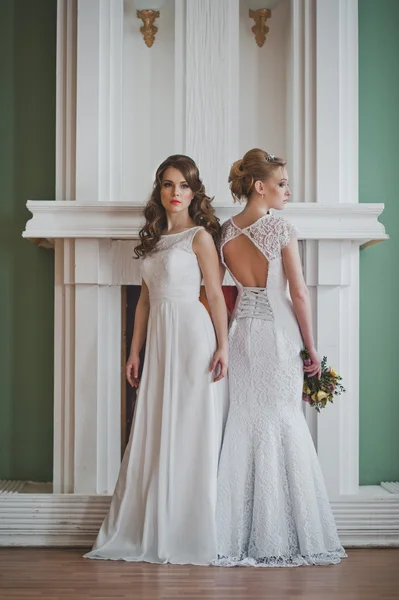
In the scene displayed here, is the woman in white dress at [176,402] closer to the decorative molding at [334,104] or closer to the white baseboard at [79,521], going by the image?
the white baseboard at [79,521]

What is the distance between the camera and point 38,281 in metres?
4.53

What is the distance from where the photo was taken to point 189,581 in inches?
129

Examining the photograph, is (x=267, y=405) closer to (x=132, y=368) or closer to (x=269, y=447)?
(x=269, y=447)

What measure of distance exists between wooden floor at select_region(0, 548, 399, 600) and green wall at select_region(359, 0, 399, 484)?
97 cm

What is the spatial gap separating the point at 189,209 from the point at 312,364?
975mm

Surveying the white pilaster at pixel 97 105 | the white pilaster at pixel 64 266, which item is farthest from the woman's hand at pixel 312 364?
the white pilaster at pixel 97 105

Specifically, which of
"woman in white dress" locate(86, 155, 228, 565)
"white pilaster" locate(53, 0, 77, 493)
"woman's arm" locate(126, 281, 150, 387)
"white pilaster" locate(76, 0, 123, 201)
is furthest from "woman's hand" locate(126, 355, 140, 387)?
"white pilaster" locate(76, 0, 123, 201)

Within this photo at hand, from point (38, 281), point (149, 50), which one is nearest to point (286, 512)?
point (38, 281)

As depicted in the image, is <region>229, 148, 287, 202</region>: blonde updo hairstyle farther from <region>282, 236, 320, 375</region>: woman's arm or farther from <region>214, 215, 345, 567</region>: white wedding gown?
<region>282, 236, 320, 375</region>: woman's arm

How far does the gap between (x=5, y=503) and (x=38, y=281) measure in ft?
4.13

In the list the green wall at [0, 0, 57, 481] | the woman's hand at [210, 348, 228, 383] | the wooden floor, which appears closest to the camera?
the wooden floor

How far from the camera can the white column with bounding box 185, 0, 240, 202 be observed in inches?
173

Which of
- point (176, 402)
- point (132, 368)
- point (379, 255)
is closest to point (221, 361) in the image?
point (176, 402)

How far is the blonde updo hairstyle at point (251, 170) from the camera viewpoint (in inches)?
147
